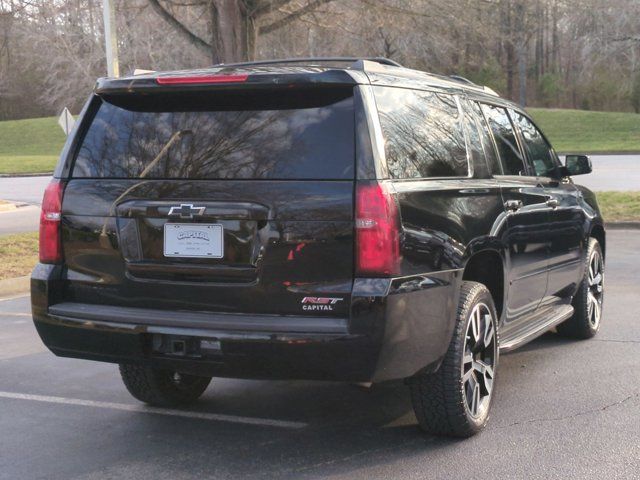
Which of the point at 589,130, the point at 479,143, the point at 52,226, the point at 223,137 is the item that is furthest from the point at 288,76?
the point at 589,130

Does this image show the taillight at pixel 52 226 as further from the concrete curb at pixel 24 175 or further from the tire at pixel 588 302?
the concrete curb at pixel 24 175

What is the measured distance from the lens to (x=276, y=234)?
3939 mm

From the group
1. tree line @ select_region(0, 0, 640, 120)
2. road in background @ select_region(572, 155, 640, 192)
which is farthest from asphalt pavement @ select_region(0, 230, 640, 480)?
road in background @ select_region(572, 155, 640, 192)

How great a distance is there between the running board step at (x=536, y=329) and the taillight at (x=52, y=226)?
8.38 feet

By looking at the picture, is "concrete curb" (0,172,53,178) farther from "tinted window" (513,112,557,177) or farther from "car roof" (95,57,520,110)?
"car roof" (95,57,520,110)

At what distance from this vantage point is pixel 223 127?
4164 millimetres

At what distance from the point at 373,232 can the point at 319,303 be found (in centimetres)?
40

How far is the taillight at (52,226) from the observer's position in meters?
4.40

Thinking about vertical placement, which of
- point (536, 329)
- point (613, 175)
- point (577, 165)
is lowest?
point (613, 175)

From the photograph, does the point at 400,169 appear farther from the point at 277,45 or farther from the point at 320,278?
the point at 277,45

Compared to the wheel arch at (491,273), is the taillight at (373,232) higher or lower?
higher

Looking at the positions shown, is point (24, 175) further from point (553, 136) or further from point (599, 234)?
point (599, 234)

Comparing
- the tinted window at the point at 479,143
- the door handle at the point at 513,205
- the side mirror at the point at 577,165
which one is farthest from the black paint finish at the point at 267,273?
the side mirror at the point at 577,165

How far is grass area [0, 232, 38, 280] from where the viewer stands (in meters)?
10.5
